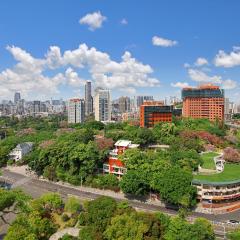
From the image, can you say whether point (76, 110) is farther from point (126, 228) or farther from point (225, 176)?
point (126, 228)

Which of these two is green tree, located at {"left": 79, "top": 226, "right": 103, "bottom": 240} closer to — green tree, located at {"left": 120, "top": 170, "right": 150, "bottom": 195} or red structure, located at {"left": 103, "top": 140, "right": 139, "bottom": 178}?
green tree, located at {"left": 120, "top": 170, "right": 150, "bottom": 195}

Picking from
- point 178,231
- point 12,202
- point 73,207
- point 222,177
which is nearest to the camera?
point 178,231

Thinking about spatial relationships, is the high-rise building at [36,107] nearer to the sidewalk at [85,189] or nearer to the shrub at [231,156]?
the sidewalk at [85,189]

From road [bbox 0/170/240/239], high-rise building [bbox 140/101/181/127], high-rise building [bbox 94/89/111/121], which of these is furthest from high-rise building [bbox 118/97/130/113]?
road [bbox 0/170/240/239]

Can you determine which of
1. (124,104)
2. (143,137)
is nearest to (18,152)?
(143,137)

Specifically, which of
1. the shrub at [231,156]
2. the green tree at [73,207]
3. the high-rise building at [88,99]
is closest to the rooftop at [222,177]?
the shrub at [231,156]
